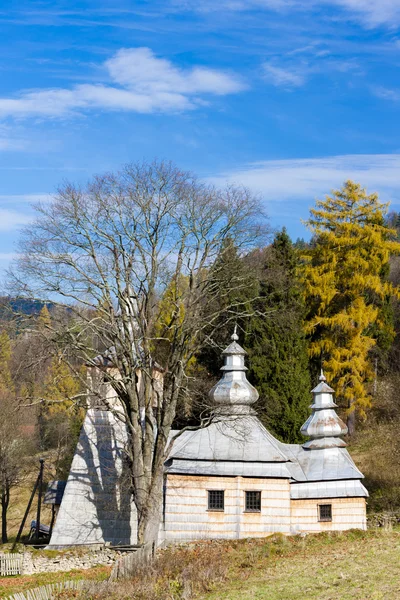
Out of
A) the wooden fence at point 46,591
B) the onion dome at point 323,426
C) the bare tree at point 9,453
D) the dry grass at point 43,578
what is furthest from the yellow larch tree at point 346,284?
the wooden fence at point 46,591

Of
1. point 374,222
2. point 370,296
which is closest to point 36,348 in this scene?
point 374,222

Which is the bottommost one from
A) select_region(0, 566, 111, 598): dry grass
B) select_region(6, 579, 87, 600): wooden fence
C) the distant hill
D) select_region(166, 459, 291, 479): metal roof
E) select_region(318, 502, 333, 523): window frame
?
select_region(0, 566, 111, 598): dry grass

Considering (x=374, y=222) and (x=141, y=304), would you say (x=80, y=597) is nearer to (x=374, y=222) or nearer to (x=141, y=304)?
(x=141, y=304)

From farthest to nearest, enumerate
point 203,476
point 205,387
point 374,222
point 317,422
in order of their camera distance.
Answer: point 374,222
point 205,387
point 317,422
point 203,476

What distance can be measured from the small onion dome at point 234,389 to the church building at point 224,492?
57 cm

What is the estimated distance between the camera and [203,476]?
25.1m

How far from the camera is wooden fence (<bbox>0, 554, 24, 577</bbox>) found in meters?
22.2

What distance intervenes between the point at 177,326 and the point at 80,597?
30.7 ft

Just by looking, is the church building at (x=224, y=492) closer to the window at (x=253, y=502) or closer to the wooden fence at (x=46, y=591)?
the window at (x=253, y=502)

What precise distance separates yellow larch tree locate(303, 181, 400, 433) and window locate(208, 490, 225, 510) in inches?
529

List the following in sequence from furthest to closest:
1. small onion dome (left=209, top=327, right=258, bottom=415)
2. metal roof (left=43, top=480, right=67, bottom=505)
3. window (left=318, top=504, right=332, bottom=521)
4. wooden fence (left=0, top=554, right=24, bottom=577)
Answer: metal roof (left=43, top=480, right=67, bottom=505) → small onion dome (left=209, top=327, right=258, bottom=415) → window (left=318, top=504, right=332, bottom=521) → wooden fence (left=0, top=554, right=24, bottom=577)

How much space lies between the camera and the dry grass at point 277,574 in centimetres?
1409

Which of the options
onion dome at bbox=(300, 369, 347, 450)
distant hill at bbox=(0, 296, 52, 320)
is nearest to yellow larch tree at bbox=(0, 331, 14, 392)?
distant hill at bbox=(0, 296, 52, 320)

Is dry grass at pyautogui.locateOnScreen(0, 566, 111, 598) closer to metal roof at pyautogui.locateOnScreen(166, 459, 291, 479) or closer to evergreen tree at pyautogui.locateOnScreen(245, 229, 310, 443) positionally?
metal roof at pyautogui.locateOnScreen(166, 459, 291, 479)
